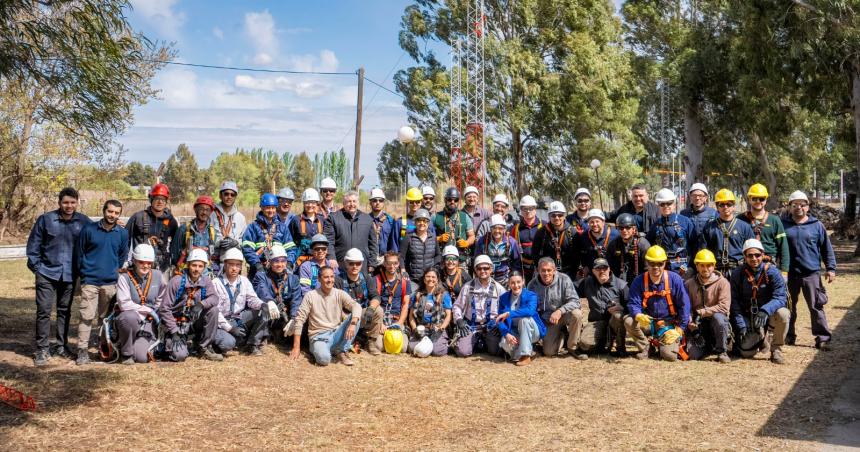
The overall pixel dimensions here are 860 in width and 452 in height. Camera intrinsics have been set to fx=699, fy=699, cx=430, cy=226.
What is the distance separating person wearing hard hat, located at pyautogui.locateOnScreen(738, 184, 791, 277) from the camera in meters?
8.30

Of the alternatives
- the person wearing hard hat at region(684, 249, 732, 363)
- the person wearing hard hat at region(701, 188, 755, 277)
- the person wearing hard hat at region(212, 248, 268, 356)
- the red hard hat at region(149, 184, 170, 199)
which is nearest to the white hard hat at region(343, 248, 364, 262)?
the person wearing hard hat at region(212, 248, 268, 356)

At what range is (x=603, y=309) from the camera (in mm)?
8320

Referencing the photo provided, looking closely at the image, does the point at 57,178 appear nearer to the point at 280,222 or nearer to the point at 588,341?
the point at 280,222

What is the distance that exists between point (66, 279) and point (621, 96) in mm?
27750

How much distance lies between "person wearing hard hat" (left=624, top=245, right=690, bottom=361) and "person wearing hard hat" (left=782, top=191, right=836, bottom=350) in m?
1.62

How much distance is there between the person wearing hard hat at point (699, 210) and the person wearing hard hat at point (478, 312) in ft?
8.16

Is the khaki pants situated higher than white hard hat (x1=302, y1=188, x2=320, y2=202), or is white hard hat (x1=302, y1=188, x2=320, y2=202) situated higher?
white hard hat (x1=302, y1=188, x2=320, y2=202)

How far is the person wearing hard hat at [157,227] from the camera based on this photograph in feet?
27.7

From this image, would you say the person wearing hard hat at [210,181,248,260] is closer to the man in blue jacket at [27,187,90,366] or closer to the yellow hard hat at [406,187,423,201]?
the man in blue jacket at [27,187,90,366]

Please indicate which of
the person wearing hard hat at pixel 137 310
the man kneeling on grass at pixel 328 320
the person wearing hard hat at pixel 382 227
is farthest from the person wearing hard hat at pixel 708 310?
the person wearing hard hat at pixel 137 310

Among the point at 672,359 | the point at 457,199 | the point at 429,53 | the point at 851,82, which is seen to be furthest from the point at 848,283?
the point at 429,53

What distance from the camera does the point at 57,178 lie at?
2625 cm

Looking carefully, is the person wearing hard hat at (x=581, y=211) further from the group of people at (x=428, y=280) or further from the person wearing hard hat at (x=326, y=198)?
the person wearing hard hat at (x=326, y=198)

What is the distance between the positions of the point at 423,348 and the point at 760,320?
152 inches
